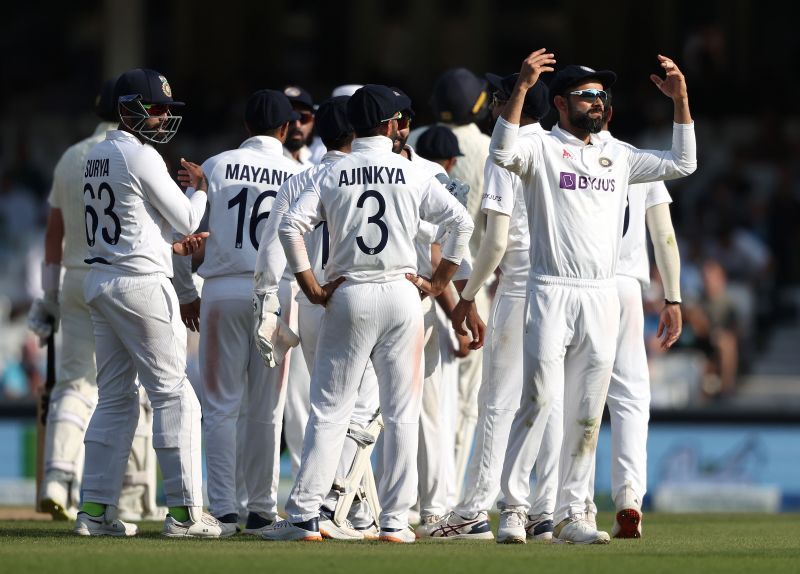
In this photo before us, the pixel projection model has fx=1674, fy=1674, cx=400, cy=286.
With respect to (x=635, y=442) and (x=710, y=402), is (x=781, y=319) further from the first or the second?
(x=635, y=442)

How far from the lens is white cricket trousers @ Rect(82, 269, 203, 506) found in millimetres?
→ 8258

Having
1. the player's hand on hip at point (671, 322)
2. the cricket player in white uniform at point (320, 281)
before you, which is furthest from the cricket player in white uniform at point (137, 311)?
the player's hand on hip at point (671, 322)

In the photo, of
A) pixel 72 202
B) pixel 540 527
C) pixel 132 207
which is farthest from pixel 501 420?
pixel 72 202

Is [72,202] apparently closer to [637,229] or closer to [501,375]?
[501,375]

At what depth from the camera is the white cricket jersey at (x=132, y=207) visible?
820 cm

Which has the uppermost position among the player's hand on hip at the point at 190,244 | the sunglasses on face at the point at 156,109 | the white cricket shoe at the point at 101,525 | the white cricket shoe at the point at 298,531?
the sunglasses on face at the point at 156,109

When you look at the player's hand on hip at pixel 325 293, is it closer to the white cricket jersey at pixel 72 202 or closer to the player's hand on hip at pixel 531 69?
the player's hand on hip at pixel 531 69

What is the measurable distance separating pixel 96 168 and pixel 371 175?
4.63 ft

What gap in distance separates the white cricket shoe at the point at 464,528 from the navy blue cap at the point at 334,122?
80.0 inches

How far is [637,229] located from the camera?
902 cm

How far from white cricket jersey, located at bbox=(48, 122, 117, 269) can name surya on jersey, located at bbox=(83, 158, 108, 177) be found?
55.8 inches

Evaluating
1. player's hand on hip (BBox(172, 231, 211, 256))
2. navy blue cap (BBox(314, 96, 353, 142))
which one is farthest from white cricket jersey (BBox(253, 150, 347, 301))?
player's hand on hip (BBox(172, 231, 211, 256))

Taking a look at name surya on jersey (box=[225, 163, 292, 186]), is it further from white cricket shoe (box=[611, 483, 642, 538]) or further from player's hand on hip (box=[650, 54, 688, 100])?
white cricket shoe (box=[611, 483, 642, 538])

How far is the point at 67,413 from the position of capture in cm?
1012
